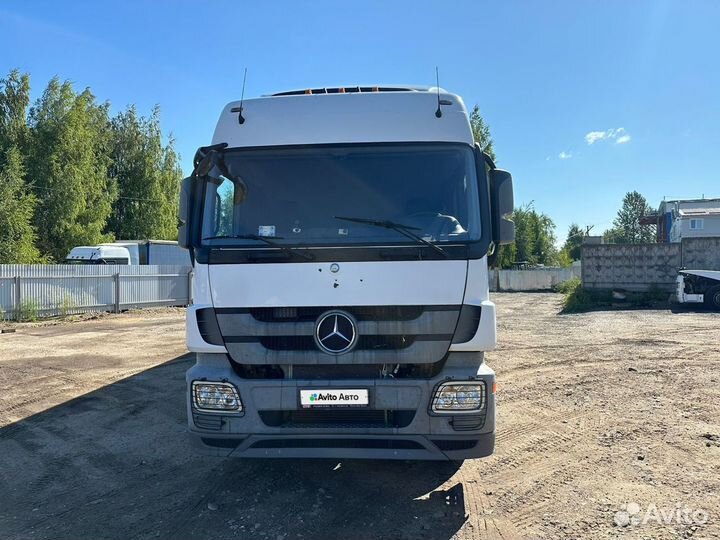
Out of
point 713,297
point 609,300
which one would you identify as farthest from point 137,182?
point 713,297

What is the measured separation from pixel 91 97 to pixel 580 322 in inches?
1302

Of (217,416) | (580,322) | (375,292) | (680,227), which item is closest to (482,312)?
(375,292)

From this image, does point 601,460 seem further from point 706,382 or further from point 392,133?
point 706,382

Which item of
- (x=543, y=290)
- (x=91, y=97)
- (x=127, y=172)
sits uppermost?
(x=91, y=97)

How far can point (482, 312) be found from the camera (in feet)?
11.5

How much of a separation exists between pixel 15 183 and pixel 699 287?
31.9 m

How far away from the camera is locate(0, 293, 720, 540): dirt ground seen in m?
3.45

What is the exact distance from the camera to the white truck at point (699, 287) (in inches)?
722

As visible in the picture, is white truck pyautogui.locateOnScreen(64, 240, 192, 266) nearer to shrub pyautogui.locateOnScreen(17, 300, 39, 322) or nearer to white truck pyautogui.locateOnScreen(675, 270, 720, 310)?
shrub pyautogui.locateOnScreen(17, 300, 39, 322)

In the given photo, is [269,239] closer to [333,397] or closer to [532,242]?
[333,397]

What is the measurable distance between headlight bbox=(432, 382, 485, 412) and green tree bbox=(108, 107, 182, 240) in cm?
3586

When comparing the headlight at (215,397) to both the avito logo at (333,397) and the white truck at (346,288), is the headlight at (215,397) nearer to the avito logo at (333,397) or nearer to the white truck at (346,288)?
the white truck at (346,288)

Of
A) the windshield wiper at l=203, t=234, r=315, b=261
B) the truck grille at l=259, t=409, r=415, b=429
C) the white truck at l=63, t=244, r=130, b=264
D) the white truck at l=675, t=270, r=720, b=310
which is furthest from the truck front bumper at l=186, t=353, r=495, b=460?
the white truck at l=63, t=244, r=130, b=264

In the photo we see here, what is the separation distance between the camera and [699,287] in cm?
1848
